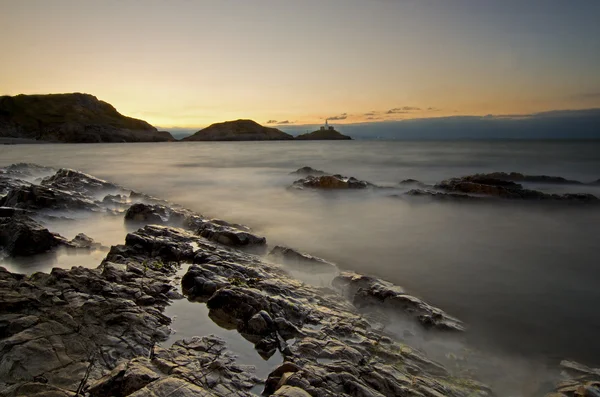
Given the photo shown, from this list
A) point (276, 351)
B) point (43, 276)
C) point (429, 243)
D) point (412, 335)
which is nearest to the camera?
point (276, 351)

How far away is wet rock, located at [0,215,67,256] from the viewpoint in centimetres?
922

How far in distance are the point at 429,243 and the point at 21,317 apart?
1255 cm

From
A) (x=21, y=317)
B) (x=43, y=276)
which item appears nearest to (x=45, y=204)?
(x=43, y=276)

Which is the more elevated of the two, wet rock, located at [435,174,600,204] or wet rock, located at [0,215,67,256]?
wet rock, located at [435,174,600,204]

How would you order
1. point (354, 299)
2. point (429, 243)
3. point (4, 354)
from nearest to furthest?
point (4, 354)
point (354, 299)
point (429, 243)

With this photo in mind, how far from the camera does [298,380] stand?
4.50m

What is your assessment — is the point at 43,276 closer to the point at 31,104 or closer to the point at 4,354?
the point at 4,354

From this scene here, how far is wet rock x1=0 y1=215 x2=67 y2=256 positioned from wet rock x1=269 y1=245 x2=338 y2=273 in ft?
20.6

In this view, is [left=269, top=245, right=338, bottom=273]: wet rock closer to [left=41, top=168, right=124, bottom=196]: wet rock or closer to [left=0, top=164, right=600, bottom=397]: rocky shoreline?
[left=0, top=164, right=600, bottom=397]: rocky shoreline

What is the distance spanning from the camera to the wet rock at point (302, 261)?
10.2 m

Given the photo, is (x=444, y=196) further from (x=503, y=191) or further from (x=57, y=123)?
(x=57, y=123)

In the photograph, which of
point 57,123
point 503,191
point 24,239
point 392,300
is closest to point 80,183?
point 24,239

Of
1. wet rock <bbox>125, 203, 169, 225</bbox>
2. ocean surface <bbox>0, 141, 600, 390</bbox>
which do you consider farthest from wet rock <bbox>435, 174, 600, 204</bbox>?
wet rock <bbox>125, 203, 169, 225</bbox>

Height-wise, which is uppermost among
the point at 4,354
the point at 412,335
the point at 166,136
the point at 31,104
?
the point at 31,104
